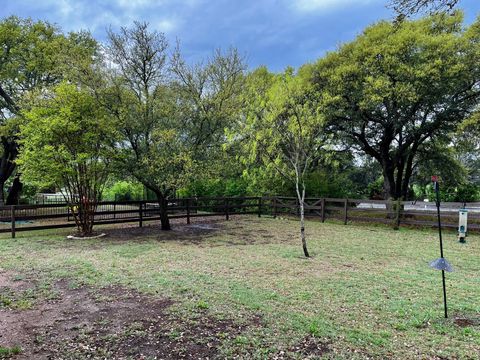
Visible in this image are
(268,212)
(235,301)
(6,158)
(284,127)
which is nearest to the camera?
(235,301)

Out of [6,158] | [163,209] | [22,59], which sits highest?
[22,59]

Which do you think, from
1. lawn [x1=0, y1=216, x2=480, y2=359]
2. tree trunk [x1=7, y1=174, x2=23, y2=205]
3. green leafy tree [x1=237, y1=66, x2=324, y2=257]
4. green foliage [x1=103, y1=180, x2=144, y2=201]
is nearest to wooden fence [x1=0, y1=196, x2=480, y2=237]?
lawn [x1=0, y1=216, x2=480, y2=359]

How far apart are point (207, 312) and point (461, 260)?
20.1ft

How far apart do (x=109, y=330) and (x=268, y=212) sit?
535 inches

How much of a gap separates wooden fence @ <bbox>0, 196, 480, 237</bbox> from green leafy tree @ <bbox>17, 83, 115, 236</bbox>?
35.4 inches

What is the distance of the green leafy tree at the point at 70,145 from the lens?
905 cm

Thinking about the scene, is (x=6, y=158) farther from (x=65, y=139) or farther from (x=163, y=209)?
(x=163, y=209)

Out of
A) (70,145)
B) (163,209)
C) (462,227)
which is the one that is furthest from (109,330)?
(462,227)

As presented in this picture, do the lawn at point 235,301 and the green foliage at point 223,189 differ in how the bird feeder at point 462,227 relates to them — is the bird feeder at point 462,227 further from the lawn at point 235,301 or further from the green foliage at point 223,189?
the green foliage at point 223,189

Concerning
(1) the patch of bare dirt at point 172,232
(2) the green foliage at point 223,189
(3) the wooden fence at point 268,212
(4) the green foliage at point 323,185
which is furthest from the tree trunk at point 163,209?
(4) the green foliage at point 323,185

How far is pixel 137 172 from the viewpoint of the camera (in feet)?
32.5

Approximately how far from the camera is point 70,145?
961 cm

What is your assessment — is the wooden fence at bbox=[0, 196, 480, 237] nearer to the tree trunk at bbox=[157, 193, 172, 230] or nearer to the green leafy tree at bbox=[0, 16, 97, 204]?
the tree trunk at bbox=[157, 193, 172, 230]

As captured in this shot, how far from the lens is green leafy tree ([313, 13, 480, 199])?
41.8 ft
